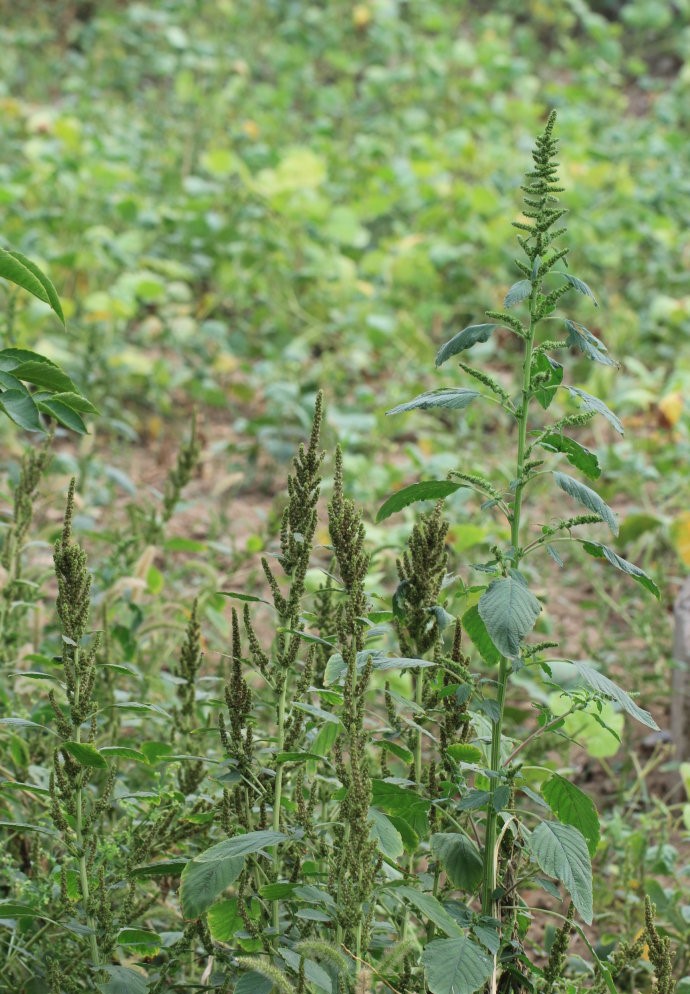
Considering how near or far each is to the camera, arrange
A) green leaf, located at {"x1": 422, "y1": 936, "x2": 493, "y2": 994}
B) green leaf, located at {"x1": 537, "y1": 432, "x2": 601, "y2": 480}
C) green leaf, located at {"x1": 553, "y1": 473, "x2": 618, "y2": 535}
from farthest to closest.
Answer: green leaf, located at {"x1": 537, "y1": 432, "x2": 601, "y2": 480} < green leaf, located at {"x1": 553, "y1": 473, "x2": 618, "y2": 535} < green leaf, located at {"x1": 422, "y1": 936, "x2": 493, "y2": 994}

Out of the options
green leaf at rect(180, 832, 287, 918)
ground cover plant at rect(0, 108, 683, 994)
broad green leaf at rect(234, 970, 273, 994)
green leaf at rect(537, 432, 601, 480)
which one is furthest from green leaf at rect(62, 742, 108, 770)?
green leaf at rect(537, 432, 601, 480)

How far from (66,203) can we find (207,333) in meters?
0.95

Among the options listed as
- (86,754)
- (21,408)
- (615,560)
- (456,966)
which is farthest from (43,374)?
(456,966)

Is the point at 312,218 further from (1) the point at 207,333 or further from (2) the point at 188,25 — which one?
(2) the point at 188,25

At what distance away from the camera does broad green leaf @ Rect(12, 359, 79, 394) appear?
1.38 meters

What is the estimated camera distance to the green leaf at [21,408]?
1.37m

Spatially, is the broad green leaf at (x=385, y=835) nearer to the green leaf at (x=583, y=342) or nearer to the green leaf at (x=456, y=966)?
the green leaf at (x=456, y=966)

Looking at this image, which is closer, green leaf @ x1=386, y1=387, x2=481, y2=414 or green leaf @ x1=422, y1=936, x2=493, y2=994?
green leaf @ x1=422, y1=936, x2=493, y2=994

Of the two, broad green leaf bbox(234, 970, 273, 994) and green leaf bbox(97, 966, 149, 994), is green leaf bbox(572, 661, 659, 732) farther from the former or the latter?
green leaf bbox(97, 966, 149, 994)

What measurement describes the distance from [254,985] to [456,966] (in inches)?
8.4

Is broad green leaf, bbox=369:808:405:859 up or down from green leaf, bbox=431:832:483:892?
up

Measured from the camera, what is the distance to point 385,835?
1.34 metres

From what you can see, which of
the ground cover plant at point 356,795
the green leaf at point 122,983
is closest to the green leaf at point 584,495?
A: the ground cover plant at point 356,795

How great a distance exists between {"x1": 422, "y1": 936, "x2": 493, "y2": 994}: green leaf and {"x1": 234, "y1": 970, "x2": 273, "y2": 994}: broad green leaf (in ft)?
0.55
